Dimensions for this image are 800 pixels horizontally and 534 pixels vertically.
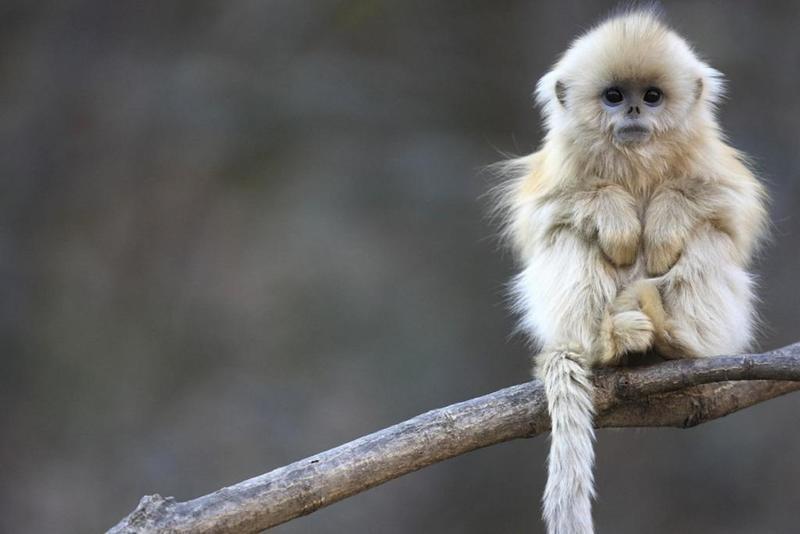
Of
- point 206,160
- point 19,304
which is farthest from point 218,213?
point 19,304

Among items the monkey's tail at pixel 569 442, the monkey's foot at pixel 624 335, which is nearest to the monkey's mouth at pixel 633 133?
the monkey's foot at pixel 624 335

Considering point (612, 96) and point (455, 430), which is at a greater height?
point (612, 96)

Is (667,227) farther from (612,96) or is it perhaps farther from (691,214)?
(612,96)

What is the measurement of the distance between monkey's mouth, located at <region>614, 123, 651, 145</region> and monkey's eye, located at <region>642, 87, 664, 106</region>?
113mm

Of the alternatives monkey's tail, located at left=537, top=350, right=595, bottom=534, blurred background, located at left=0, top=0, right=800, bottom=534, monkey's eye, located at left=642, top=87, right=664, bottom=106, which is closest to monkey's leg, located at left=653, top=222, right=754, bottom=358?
monkey's tail, located at left=537, top=350, right=595, bottom=534

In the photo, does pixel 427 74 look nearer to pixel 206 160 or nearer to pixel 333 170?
pixel 333 170

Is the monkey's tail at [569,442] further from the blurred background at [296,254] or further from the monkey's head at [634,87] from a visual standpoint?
the blurred background at [296,254]

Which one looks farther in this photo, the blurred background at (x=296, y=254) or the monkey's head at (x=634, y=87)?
the blurred background at (x=296, y=254)

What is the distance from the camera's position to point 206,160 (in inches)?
271

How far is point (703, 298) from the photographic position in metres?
3.59

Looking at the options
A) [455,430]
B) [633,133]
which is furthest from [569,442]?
[633,133]

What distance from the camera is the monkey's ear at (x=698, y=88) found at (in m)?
3.75

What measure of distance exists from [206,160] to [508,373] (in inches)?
100

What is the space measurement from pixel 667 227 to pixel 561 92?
0.68 meters
